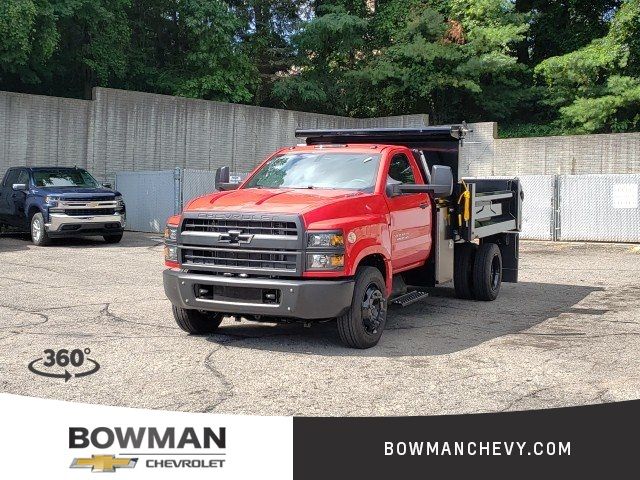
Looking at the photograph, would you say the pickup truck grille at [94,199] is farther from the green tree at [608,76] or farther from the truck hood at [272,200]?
the green tree at [608,76]

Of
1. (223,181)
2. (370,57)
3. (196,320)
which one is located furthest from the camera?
(370,57)

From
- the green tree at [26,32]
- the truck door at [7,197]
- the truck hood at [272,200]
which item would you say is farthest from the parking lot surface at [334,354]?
the green tree at [26,32]

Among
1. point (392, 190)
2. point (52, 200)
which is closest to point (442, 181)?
point (392, 190)

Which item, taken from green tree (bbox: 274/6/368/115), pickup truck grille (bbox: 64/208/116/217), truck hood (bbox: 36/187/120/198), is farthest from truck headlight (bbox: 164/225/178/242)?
green tree (bbox: 274/6/368/115)

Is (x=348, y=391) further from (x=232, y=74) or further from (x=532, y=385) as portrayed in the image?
(x=232, y=74)

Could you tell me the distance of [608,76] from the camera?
31.6m

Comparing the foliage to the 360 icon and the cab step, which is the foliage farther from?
the 360 icon

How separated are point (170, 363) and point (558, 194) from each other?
17.6 m

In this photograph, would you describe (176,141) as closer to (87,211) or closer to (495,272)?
(87,211)

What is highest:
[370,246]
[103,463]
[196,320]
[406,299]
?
[370,246]

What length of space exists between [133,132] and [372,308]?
20.2 meters

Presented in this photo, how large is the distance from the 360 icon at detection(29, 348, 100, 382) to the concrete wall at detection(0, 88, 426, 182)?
1794 centimetres

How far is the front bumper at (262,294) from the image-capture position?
709cm

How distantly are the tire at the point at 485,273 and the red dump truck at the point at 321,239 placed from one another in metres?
0.73
